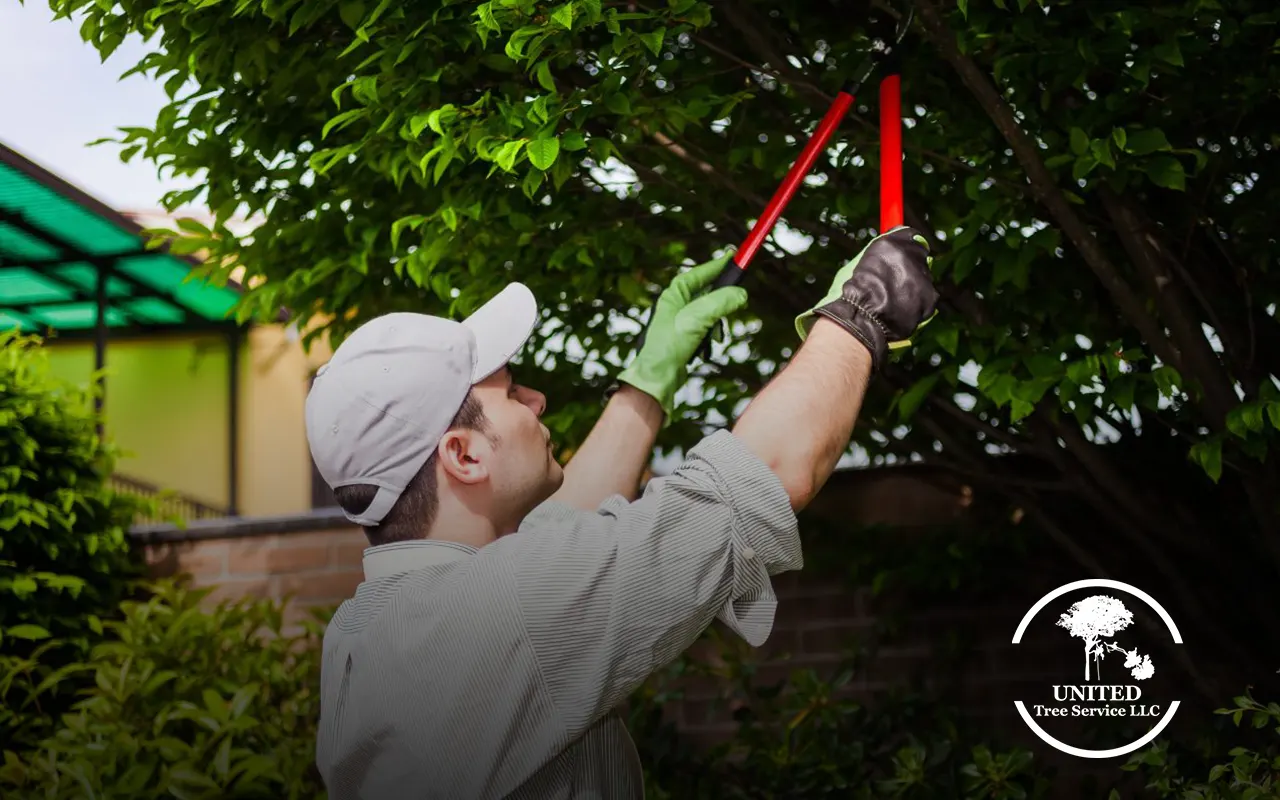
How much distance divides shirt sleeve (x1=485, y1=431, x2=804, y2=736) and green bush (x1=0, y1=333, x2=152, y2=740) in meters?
4.00

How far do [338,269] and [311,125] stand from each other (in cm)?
46

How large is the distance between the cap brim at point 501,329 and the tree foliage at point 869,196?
517 millimetres

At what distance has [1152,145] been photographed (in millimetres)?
3006

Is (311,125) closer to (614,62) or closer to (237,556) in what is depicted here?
(614,62)

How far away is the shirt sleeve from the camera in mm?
1770

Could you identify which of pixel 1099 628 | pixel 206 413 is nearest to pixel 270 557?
pixel 1099 628

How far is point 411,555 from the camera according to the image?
2.08 meters

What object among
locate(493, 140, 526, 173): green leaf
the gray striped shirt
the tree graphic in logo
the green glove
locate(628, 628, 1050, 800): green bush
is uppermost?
locate(493, 140, 526, 173): green leaf

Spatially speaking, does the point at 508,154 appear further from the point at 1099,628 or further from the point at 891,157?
the point at 1099,628

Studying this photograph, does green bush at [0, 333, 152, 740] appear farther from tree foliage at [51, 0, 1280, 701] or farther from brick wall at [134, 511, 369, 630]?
tree foliage at [51, 0, 1280, 701]

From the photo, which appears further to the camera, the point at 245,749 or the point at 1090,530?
the point at 1090,530

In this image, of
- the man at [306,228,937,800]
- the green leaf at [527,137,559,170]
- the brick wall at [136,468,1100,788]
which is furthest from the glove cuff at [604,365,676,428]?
the brick wall at [136,468,1100,788]

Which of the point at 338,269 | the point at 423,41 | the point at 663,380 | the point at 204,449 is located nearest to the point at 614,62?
the point at 423,41

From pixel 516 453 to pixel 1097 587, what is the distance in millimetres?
2898
